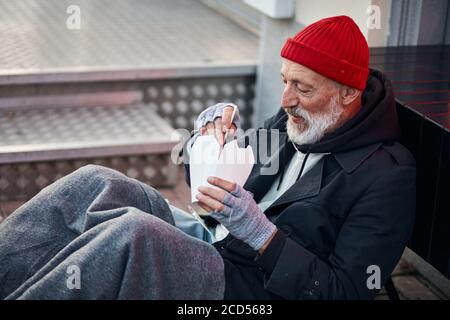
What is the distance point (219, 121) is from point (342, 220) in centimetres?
54

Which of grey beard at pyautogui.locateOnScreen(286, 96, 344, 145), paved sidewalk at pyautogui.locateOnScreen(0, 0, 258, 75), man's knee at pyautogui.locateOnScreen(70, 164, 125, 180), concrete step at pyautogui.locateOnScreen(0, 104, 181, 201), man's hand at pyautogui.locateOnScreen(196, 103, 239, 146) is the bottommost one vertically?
concrete step at pyautogui.locateOnScreen(0, 104, 181, 201)

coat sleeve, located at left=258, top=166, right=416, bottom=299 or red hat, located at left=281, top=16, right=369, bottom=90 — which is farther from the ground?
red hat, located at left=281, top=16, right=369, bottom=90

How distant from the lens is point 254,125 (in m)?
4.66

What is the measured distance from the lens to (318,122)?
2.39 metres

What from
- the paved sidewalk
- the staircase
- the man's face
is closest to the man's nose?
the man's face

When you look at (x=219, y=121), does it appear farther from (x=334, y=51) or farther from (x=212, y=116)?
(x=334, y=51)

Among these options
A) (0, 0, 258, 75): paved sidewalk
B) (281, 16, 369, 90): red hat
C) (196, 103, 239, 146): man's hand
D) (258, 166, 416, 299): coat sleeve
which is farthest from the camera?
(0, 0, 258, 75): paved sidewalk

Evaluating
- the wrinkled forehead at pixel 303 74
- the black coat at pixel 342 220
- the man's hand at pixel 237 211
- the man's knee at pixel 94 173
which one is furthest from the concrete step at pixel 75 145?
the man's hand at pixel 237 211

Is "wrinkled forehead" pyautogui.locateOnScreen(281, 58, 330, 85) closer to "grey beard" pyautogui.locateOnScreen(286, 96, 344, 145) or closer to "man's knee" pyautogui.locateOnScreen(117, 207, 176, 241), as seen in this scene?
"grey beard" pyautogui.locateOnScreen(286, 96, 344, 145)

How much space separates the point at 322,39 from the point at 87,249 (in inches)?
34.1

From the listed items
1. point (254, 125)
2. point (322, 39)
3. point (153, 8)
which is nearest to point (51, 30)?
point (153, 8)

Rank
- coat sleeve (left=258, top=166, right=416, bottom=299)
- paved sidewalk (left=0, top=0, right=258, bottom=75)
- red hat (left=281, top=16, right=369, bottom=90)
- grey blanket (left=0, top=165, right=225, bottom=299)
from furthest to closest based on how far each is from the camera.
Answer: paved sidewalk (left=0, top=0, right=258, bottom=75) < red hat (left=281, top=16, right=369, bottom=90) < coat sleeve (left=258, top=166, right=416, bottom=299) < grey blanket (left=0, top=165, right=225, bottom=299)

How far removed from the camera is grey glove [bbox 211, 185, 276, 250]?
7.09 ft

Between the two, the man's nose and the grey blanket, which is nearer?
the grey blanket
